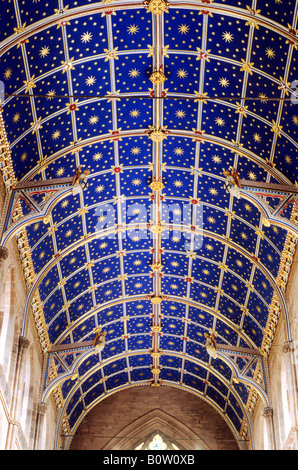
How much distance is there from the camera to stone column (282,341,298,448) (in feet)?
75.3

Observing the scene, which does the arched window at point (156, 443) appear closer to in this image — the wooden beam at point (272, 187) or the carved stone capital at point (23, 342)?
the carved stone capital at point (23, 342)

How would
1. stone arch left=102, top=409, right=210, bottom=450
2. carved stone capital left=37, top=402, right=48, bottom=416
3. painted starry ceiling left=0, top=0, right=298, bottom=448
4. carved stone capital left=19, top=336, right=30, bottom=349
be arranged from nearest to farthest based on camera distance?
1. painted starry ceiling left=0, top=0, right=298, bottom=448
2. carved stone capital left=19, top=336, right=30, bottom=349
3. carved stone capital left=37, top=402, right=48, bottom=416
4. stone arch left=102, top=409, right=210, bottom=450

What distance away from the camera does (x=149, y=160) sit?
84.3 feet

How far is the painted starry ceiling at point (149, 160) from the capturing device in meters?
20.4

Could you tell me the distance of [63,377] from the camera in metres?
28.6

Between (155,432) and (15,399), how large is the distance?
16.4m

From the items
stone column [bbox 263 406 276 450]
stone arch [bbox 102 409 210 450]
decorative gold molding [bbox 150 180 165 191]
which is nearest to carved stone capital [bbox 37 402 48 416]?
stone column [bbox 263 406 276 450]

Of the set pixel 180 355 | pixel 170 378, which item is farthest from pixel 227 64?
pixel 170 378

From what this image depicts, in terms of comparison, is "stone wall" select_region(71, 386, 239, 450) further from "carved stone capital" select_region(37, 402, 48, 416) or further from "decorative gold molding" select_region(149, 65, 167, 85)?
"decorative gold molding" select_region(149, 65, 167, 85)

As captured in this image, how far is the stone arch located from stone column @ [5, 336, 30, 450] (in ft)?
48.2

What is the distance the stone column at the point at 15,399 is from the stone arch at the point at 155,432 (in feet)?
48.2

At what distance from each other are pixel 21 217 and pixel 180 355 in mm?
17089

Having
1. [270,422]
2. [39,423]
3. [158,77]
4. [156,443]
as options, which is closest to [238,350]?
[270,422]

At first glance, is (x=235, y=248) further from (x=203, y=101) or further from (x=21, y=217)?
(x=21, y=217)
